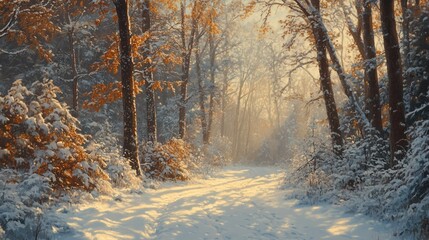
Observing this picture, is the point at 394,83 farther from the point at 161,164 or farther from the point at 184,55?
the point at 184,55

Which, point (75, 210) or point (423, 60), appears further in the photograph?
point (423, 60)

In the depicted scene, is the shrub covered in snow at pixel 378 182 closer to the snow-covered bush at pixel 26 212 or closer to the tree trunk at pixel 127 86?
the snow-covered bush at pixel 26 212

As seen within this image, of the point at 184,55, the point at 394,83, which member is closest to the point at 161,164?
the point at 394,83

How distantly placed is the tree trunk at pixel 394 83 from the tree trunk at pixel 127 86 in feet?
26.1

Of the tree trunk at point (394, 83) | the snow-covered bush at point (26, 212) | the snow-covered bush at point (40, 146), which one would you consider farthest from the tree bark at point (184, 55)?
the snow-covered bush at point (26, 212)

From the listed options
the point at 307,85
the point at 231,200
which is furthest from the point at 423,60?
the point at 307,85

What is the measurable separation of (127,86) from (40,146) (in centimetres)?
521

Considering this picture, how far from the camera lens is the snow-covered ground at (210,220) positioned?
7250mm

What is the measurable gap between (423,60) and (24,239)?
10826 millimetres

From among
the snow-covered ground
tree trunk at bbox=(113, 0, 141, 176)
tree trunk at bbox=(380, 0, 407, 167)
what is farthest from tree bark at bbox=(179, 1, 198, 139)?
tree trunk at bbox=(380, 0, 407, 167)

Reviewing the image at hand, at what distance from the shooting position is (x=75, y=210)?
769cm

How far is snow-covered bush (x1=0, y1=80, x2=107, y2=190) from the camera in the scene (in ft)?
27.8

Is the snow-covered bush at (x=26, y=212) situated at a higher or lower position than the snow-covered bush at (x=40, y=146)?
lower

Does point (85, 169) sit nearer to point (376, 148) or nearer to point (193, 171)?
point (376, 148)
